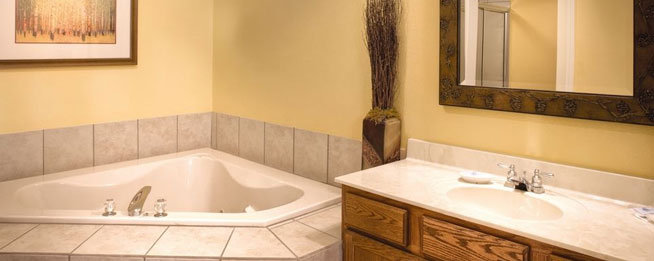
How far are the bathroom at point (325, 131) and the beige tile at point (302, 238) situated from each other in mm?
13

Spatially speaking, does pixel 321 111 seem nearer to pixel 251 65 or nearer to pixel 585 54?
pixel 251 65

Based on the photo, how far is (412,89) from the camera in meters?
2.63

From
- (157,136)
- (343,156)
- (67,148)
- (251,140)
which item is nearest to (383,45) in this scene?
(343,156)

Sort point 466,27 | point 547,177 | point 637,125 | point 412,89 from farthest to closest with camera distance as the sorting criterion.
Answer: point 412,89 < point 466,27 < point 547,177 < point 637,125

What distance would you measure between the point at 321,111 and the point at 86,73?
1.40m

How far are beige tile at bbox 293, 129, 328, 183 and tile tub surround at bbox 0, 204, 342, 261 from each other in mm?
612

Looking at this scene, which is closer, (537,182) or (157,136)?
(537,182)

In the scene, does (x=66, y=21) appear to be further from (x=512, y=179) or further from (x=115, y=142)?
(x=512, y=179)

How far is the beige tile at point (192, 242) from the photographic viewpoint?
220 centimetres

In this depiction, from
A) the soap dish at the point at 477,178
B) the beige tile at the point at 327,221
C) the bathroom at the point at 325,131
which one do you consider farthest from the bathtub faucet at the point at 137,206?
the soap dish at the point at 477,178

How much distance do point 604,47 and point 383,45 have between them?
37.9 inches

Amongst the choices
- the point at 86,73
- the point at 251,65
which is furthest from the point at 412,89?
the point at 86,73

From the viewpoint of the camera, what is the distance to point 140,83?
3.51 m

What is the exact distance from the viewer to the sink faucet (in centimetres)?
208
